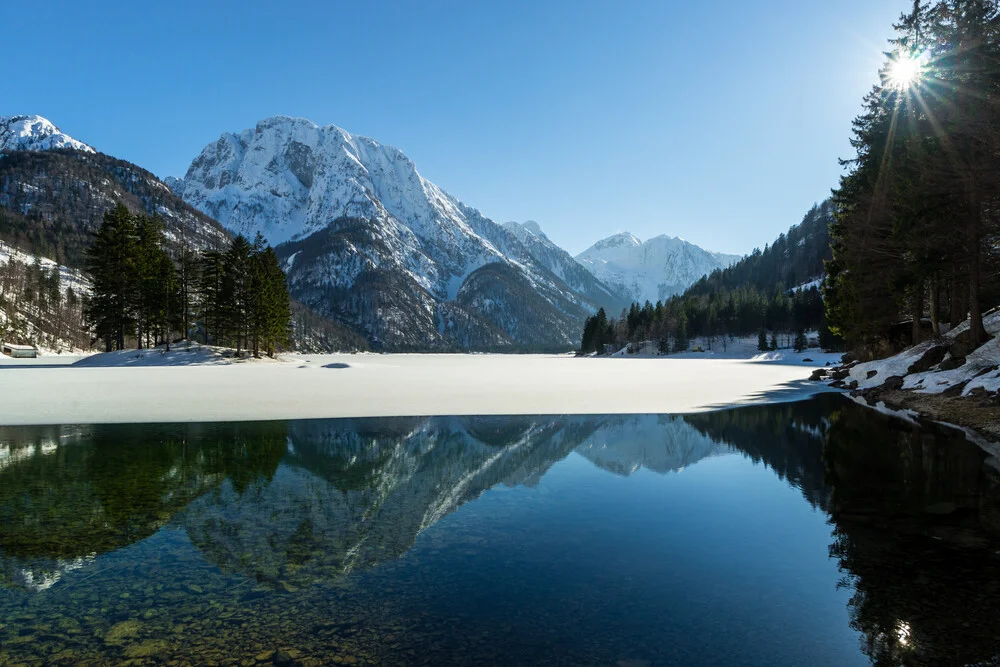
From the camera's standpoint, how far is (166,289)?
6519 centimetres

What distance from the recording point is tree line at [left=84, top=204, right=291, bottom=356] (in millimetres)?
62031

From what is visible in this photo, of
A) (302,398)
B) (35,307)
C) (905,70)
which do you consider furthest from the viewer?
(35,307)

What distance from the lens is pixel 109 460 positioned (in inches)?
604

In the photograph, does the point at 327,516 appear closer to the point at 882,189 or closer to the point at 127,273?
the point at 882,189

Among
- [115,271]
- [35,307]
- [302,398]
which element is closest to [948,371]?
[302,398]

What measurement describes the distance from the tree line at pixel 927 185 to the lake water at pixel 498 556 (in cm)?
1479

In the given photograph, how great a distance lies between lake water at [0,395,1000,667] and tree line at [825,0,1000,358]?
48.5ft

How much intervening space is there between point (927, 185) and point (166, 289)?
236 feet

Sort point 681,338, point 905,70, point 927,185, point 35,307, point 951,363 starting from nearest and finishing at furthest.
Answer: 1. point 927,185
2. point 951,363
3. point 905,70
4. point 35,307
5. point 681,338

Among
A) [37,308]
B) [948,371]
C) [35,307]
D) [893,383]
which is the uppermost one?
[35,307]

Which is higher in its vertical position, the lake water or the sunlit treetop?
the sunlit treetop

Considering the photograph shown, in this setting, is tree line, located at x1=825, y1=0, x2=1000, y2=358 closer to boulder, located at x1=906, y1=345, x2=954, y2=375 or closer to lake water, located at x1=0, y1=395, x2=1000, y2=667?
boulder, located at x1=906, y1=345, x2=954, y2=375

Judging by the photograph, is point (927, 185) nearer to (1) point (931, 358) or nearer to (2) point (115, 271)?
(1) point (931, 358)

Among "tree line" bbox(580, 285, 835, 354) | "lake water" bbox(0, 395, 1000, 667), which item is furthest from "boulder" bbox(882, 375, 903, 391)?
"tree line" bbox(580, 285, 835, 354)
